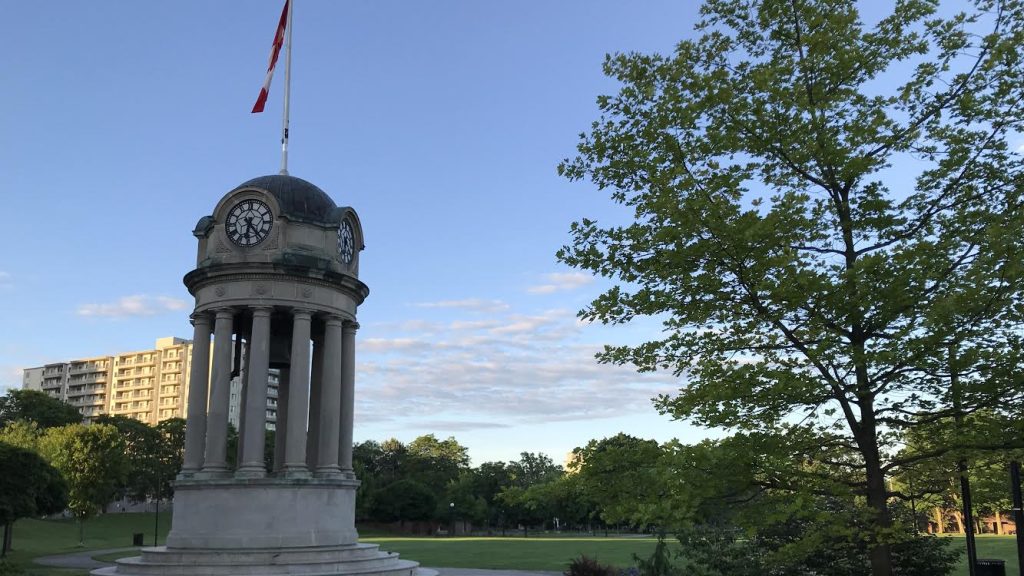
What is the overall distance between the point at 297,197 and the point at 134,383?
17055 cm

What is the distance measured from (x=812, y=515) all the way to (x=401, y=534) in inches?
4213

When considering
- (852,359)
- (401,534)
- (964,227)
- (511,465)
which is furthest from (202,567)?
(511,465)

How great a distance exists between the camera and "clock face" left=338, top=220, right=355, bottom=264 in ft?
112

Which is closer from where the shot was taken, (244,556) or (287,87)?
(244,556)

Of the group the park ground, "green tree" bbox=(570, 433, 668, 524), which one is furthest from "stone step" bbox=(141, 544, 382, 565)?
"green tree" bbox=(570, 433, 668, 524)

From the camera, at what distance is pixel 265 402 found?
31.0 m

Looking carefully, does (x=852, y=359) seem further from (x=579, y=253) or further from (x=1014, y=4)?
(x=1014, y=4)

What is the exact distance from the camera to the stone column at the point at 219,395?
3036 centimetres

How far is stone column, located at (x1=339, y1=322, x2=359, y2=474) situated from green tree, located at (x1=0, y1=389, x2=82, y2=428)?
336 ft

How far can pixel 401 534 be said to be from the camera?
113312 millimetres

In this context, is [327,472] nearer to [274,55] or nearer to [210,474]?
[210,474]

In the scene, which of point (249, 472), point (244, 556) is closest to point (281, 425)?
point (249, 472)

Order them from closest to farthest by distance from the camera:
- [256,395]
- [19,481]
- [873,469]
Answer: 1. [873,469]
2. [256,395]
3. [19,481]

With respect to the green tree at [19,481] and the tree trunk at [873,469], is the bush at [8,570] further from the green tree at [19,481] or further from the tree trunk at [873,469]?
the tree trunk at [873,469]
